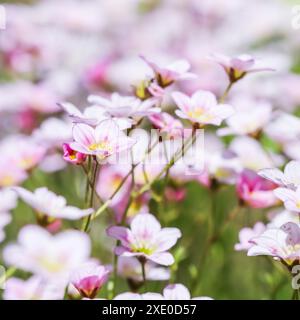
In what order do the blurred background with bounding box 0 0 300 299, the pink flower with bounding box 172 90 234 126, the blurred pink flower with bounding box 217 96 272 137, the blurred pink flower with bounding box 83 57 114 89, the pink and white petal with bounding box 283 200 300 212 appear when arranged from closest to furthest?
the pink and white petal with bounding box 283 200 300 212 < the pink flower with bounding box 172 90 234 126 < the blurred pink flower with bounding box 217 96 272 137 < the blurred background with bounding box 0 0 300 299 < the blurred pink flower with bounding box 83 57 114 89

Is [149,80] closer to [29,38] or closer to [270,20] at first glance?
[29,38]

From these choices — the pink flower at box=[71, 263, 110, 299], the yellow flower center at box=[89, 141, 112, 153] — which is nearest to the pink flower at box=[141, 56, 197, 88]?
the yellow flower center at box=[89, 141, 112, 153]

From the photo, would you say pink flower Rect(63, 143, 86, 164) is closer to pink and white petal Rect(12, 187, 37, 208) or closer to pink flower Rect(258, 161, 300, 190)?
pink and white petal Rect(12, 187, 37, 208)

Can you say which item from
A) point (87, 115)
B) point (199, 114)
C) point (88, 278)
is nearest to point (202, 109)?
point (199, 114)

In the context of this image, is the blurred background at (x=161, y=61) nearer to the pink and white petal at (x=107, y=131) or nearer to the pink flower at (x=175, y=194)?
the pink flower at (x=175, y=194)

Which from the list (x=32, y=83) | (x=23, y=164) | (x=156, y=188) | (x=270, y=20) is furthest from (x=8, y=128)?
(x=270, y=20)

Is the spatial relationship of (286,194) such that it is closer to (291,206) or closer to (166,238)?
(291,206)
